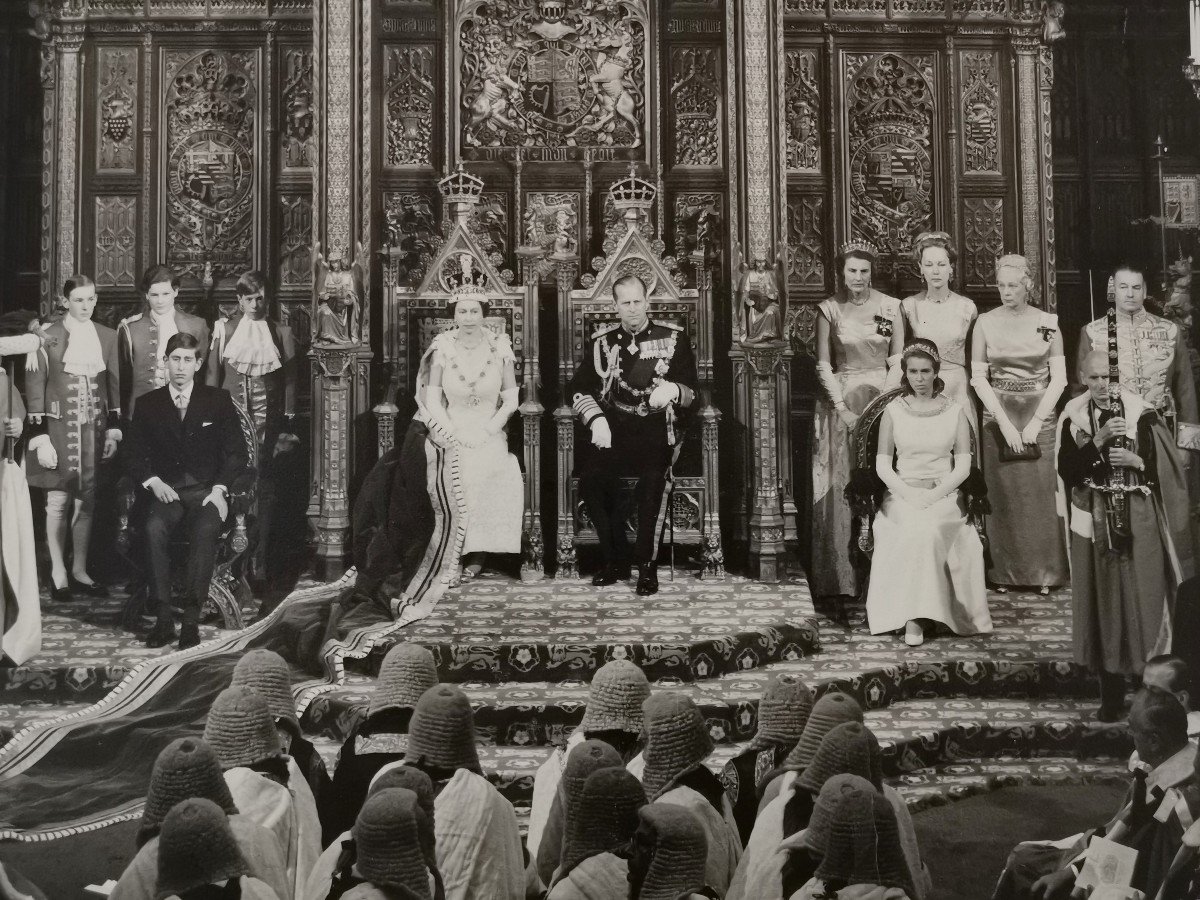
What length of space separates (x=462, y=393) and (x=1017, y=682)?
3.04 metres

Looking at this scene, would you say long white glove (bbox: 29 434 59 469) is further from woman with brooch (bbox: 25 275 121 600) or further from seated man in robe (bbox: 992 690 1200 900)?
seated man in robe (bbox: 992 690 1200 900)

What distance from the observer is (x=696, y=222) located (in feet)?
25.8

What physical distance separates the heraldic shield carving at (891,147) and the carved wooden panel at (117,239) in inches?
158

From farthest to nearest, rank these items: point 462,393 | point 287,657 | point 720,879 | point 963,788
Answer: point 462,393, point 287,657, point 963,788, point 720,879

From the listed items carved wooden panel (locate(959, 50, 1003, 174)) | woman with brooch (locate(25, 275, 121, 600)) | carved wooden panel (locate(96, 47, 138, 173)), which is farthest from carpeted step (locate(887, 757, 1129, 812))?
carved wooden panel (locate(96, 47, 138, 173))

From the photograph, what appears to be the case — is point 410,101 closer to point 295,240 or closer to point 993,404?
point 295,240

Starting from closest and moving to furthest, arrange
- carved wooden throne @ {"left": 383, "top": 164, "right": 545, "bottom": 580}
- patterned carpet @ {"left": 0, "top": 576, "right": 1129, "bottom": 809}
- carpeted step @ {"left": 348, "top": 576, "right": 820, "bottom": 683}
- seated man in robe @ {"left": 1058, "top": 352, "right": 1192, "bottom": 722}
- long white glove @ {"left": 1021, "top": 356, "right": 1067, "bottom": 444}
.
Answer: patterned carpet @ {"left": 0, "top": 576, "right": 1129, "bottom": 809}
carpeted step @ {"left": 348, "top": 576, "right": 820, "bottom": 683}
seated man in robe @ {"left": 1058, "top": 352, "right": 1192, "bottom": 722}
long white glove @ {"left": 1021, "top": 356, "right": 1067, "bottom": 444}
carved wooden throne @ {"left": 383, "top": 164, "right": 545, "bottom": 580}

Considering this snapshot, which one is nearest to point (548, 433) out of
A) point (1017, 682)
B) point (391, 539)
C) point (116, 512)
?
point (391, 539)

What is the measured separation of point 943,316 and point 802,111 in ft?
5.50

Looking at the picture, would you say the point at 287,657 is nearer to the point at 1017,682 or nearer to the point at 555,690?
the point at 555,690

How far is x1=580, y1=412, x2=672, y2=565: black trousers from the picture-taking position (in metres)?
6.76

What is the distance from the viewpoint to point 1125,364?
611 cm

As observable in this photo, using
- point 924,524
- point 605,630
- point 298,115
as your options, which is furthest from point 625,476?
point 298,115

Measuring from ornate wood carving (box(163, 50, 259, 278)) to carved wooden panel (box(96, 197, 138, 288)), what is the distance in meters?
0.18
